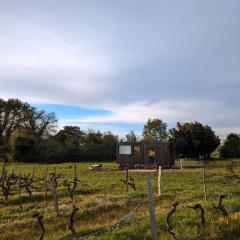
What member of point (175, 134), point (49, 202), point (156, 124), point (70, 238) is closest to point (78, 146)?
point (175, 134)

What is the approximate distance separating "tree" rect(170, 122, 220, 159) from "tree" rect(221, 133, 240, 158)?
6.29 meters

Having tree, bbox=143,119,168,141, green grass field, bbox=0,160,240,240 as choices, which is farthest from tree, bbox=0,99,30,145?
green grass field, bbox=0,160,240,240

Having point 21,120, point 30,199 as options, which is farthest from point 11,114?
point 30,199

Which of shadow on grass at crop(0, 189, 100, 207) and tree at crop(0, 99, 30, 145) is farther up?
tree at crop(0, 99, 30, 145)

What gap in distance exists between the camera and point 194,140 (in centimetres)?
7075

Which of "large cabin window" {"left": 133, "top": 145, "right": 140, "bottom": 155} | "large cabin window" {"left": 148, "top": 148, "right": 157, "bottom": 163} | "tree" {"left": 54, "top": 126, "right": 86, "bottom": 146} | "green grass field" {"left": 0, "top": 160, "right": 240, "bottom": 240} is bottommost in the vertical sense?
"green grass field" {"left": 0, "top": 160, "right": 240, "bottom": 240}

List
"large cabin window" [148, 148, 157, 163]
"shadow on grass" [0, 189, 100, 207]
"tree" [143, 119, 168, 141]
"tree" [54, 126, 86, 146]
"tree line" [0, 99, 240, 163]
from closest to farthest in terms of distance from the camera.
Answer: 1. "shadow on grass" [0, 189, 100, 207]
2. "large cabin window" [148, 148, 157, 163]
3. "tree line" [0, 99, 240, 163]
4. "tree" [54, 126, 86, 146]
5. "tree" [143, 119, 168, 141]

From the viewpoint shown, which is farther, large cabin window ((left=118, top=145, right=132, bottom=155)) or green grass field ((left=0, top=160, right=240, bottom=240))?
large cabin window ((left=118, top=145, right=132, bottom=155))

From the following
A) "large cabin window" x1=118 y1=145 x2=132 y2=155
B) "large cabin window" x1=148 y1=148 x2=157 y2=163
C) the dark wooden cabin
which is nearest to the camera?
the dark wooden cabin

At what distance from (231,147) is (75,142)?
28060 mm

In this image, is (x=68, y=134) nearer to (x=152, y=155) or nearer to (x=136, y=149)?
(x=136, y=149)

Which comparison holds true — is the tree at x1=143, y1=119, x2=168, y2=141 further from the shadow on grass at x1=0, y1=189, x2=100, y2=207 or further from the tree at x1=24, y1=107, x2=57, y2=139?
the shadow on grass at x1=0, y1=189, x2=100, y2=207

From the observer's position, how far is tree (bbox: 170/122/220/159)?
7110cm

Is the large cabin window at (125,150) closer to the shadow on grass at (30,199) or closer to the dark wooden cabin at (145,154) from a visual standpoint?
the dark wooden cabin at (145,154)
